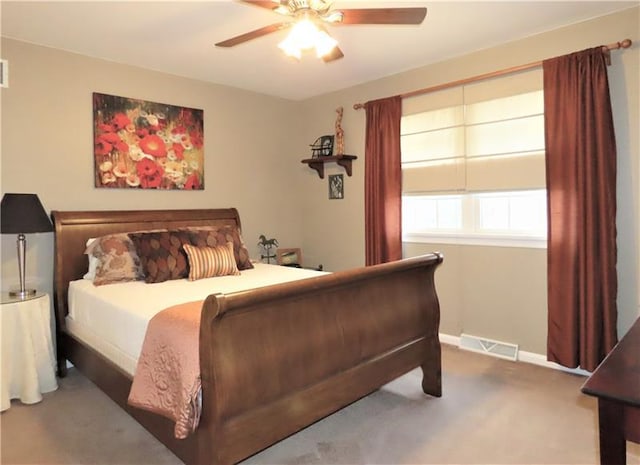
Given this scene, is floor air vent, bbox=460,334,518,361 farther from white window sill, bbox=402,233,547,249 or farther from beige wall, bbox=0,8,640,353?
white window sill, bbox=402,233,547,249

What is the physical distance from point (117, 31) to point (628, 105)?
11.5ft

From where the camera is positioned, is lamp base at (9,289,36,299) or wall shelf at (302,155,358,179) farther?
wall shelf at (302,155,358,179)

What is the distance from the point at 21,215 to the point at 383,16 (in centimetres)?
258

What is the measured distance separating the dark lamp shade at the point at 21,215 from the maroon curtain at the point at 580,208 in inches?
140

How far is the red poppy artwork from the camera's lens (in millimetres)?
3475

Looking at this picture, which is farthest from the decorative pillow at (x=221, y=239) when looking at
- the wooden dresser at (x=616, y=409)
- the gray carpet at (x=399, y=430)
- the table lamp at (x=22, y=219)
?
the wooden dresser at (x=616, y=409)

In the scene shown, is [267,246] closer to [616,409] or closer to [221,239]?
[221,239]

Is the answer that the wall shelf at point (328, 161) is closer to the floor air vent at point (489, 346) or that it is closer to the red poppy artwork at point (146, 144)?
the red poppy artwork at point (146, 144)

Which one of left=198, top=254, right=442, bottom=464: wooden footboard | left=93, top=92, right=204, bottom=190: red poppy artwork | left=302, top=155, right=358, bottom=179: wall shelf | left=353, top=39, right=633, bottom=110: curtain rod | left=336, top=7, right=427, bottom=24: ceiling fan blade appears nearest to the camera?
left=198, top=254, right=442, bottom=464: wooden footboard

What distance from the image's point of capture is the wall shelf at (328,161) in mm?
4367

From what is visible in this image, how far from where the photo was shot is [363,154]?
14.3ft

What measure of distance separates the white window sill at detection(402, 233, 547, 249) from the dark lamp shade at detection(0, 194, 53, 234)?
9.71 ft

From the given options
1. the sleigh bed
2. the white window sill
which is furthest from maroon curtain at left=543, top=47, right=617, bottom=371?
the sleigh bed

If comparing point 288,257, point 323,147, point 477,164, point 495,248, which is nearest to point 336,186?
point 323,147
